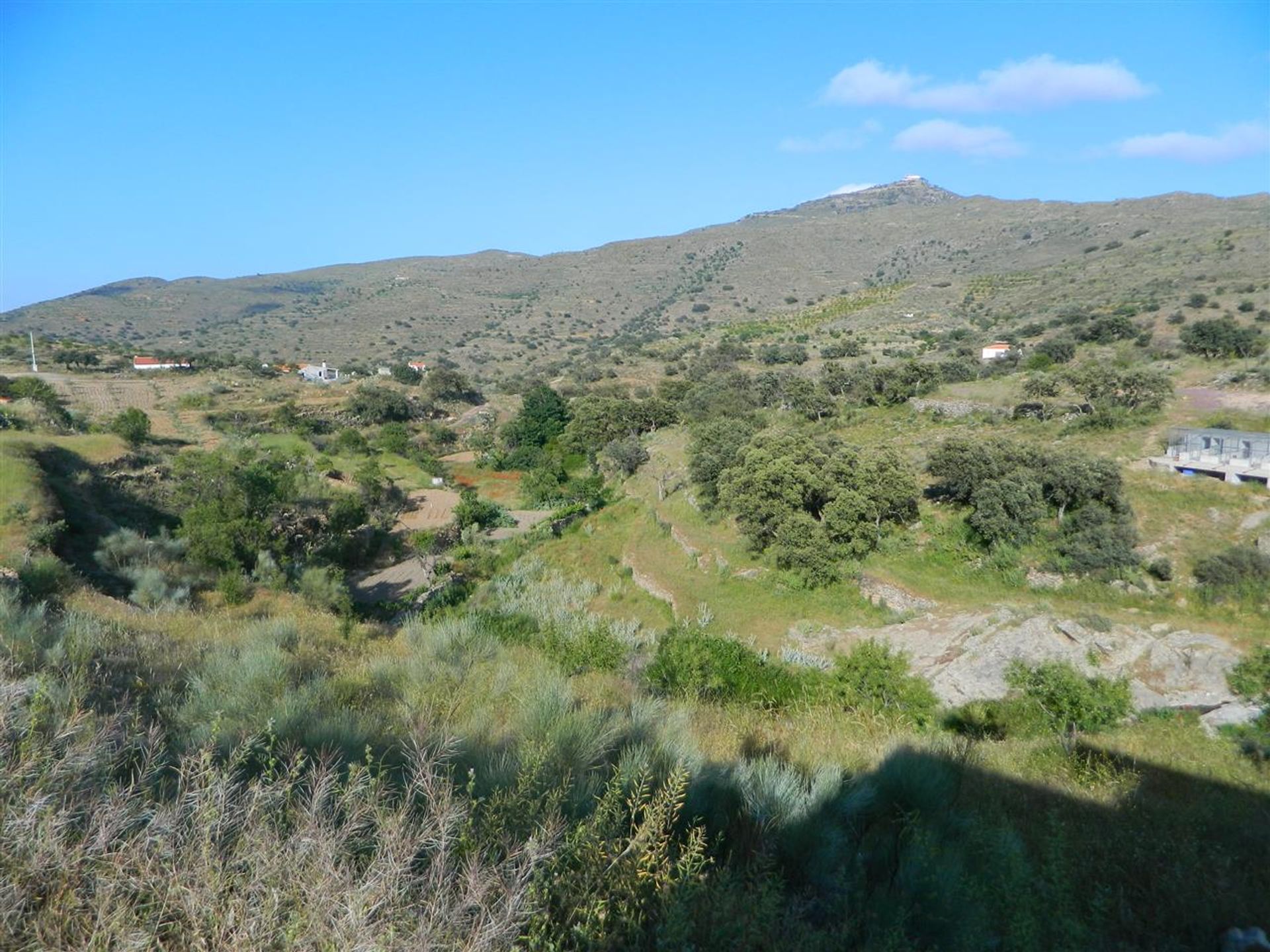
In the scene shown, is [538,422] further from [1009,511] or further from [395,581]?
[1009,511]

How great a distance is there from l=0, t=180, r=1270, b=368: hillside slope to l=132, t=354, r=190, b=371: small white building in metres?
22.0

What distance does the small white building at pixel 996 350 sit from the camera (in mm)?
33875

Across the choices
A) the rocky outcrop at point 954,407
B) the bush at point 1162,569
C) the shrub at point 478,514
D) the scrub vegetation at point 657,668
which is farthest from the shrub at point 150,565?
the rocky outcrop at point 954,407

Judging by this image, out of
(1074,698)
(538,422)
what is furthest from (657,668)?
(538,422)

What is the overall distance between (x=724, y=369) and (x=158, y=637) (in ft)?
125

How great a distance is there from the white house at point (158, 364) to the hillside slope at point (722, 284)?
22.0 m

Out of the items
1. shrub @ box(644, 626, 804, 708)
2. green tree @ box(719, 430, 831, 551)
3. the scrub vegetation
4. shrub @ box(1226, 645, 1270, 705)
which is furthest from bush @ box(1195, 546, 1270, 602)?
shrub @ box(644, 626, 804, 708)

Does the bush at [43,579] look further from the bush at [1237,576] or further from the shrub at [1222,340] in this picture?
the shrub at [1222,340]

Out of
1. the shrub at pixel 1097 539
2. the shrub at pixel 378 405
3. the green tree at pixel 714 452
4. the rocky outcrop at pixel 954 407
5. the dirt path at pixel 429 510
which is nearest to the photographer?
the shrub at pixel 1097 539

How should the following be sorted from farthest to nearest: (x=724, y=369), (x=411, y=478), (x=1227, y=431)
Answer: (x=724, y=369) → (x=411, y=478) → (x=1227, y=431)

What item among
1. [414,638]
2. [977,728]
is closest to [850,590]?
[977,728]

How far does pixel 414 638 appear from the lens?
7508 mm

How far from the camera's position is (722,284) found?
84.6 meters

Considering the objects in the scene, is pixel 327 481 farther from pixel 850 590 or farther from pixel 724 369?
pixel 724 369
